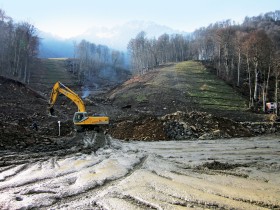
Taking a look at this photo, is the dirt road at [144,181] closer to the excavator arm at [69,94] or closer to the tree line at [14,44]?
the excavator arm at [69,94]

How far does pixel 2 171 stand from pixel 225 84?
1838 inches

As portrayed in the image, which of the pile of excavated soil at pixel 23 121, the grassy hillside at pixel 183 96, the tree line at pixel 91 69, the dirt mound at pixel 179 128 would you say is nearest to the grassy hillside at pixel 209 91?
the grassy hillside at pixel 183 96

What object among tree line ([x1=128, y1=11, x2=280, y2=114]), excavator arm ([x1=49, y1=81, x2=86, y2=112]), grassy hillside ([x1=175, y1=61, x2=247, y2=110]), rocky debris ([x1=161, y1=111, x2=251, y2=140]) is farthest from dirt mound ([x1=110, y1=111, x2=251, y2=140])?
grassy hillside ([x1=175, y1=61, x2=247, y2=110])

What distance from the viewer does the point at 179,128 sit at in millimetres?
22406

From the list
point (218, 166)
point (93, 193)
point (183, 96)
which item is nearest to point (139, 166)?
point (218, 166)

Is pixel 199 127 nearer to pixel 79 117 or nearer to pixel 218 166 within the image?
pixel 79 117

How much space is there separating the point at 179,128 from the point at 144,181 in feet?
41.1

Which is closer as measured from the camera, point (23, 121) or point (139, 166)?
point (139, 166)

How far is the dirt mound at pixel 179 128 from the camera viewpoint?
21.9 m

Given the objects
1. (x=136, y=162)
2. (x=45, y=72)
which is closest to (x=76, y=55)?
(x=45, y=72)

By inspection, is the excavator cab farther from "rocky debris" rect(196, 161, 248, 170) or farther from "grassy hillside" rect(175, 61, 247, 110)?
"grassy hillside" rect(175, 61, 247, 110)

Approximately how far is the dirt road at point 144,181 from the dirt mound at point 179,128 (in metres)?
5.95

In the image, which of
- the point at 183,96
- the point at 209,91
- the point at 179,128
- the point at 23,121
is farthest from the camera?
the point at 209,91

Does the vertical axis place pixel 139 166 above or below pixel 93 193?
below
